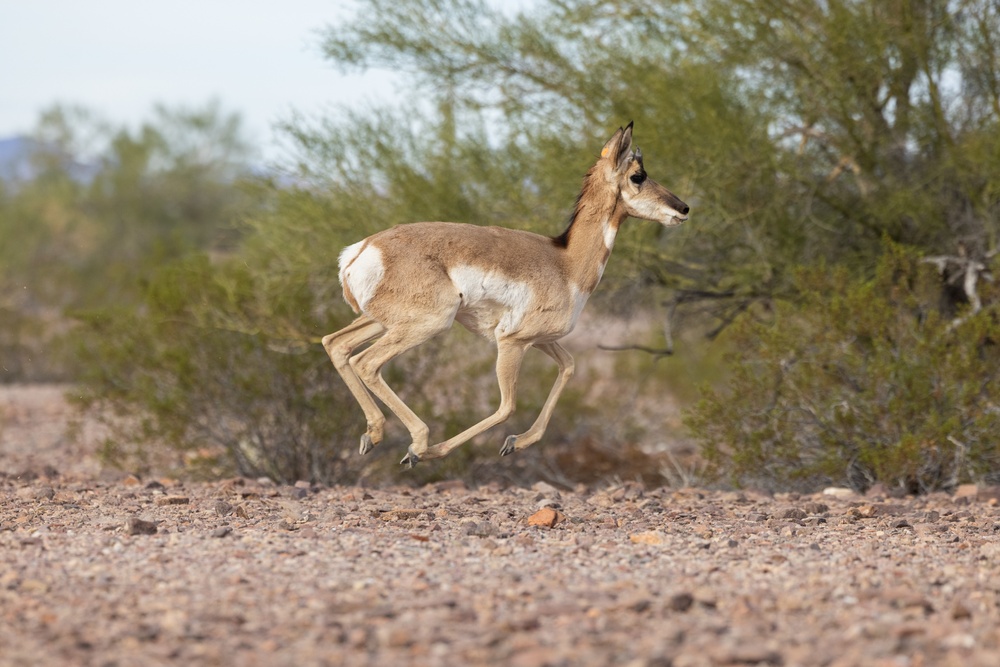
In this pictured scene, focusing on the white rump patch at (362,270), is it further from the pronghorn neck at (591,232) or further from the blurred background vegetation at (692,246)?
the blurred background vegetation at (692,246)

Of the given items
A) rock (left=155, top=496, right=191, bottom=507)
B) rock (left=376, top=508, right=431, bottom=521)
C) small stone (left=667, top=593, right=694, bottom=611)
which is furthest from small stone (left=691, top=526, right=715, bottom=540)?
rock (left=155, top=496, right=191, bottom=507)

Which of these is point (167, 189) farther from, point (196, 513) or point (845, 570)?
point (845, 570)

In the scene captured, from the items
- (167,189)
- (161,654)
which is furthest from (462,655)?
(167,189)

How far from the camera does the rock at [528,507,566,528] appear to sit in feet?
25.4

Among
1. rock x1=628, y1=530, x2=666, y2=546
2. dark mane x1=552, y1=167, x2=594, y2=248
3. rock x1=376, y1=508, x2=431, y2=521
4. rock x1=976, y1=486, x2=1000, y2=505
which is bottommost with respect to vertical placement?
rock x1=976, y1=486, x2=1000, y2=505

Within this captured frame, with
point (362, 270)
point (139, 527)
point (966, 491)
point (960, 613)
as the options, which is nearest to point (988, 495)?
point (966, 491)

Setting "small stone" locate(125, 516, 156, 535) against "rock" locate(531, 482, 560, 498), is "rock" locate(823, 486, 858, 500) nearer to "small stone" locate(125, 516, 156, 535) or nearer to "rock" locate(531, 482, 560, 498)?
"rock" locate(531, 482, 560, 498)

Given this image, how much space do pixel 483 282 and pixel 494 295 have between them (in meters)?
0.13

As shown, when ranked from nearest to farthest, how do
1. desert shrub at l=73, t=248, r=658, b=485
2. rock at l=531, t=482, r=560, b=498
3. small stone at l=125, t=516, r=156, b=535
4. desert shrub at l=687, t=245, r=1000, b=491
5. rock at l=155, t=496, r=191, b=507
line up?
small stone at l=125, t=516, r=156, b=535, rock at l=155, t=496, r=191, b=507, rock at l=531, t=482, r=560, b=498, desert shrub at l=687, t=245, r=1000, b=491, desert shrub at l=73, t=248, r=658, b=485

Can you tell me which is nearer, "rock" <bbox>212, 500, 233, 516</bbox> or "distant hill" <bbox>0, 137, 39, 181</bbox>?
"rock" <bbox>212, 500, 233, 516</bbox>

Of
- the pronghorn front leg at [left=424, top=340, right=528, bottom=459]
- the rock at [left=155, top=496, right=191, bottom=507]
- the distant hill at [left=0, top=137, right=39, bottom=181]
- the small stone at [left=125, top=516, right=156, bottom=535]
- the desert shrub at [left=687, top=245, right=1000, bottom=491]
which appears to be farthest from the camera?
the distant hill at [left=0, top=137, right=39, bottom=181]

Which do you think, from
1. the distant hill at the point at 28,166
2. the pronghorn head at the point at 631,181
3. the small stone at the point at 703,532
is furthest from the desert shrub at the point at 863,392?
the distant hill at the point at 28,166

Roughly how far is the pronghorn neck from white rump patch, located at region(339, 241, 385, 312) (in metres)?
1.39

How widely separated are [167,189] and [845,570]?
3867 cm
